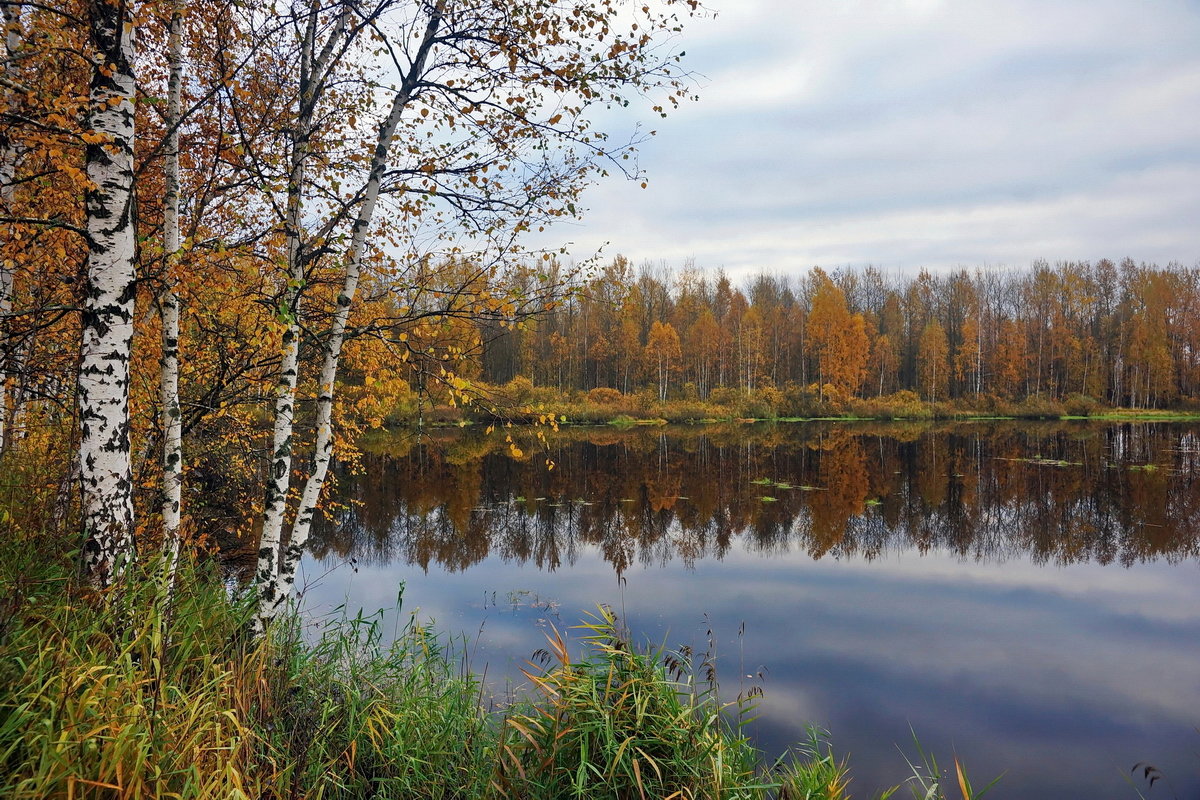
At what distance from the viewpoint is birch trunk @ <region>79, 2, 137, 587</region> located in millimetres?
3135

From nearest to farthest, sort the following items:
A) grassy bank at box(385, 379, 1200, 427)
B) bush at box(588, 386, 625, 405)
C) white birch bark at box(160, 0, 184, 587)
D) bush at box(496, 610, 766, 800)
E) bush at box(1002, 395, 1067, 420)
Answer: bush at box(496, 610, 766, 800)
white birch bark at box(160, 0, 184, 587)
grassy bank at box(385, 379, 1200, 427)
bush at box(588, 386, 625, 405)
bush at box(1002, 395, 1067, 420)

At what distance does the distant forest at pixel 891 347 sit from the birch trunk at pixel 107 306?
4306 centimetres

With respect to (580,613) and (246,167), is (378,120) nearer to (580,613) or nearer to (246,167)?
(246,167)

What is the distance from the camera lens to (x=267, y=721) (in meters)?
3.74

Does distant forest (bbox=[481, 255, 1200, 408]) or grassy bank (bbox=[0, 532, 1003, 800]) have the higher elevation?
distant forest (bbox=[481, 255, 1200, 408])

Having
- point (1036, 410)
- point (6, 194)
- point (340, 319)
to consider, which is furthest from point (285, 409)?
point (1036, 410)

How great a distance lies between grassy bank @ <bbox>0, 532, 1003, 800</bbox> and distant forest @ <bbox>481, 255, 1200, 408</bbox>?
42.6 metres

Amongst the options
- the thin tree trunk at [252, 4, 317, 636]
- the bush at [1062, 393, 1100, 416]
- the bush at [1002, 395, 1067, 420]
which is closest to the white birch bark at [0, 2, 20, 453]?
the thin tree trunk at [252, 4, 317, 636]

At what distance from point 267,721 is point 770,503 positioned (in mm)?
15283

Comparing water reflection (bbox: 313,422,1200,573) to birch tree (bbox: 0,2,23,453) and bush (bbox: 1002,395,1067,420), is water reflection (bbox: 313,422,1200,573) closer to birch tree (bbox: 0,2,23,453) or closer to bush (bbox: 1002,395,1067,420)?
birch tree (bbox: 0,2,23,453)

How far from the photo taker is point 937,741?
6.55 metres

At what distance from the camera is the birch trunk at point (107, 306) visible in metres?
3.13

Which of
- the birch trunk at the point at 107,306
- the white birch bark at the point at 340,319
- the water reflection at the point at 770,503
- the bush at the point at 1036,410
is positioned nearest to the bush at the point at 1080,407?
the bush at the point at 1036,410

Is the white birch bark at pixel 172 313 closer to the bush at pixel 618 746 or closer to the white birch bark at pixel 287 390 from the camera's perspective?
the white birch bark at pixel 287 390
